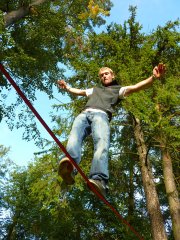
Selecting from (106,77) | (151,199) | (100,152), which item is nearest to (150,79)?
(106,77)

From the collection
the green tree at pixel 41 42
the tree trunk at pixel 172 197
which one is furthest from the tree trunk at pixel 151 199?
the green tree at pixel 41 42

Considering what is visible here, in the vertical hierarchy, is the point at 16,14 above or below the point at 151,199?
above

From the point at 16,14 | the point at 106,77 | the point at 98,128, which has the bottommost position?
the point at 98,128

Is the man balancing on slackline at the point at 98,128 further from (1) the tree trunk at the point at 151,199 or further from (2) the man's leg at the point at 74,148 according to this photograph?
(1) the tree trunk at the point at 151,199

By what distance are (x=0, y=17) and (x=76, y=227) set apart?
12.8 meters

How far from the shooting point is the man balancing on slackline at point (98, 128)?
3.29 metres

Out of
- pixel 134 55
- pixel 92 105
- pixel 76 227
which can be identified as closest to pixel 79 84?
pixel 134 55

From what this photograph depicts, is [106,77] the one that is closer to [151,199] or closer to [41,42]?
[151,199]

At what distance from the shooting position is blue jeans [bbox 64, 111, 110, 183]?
11.0ft

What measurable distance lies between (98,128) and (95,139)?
0.13m

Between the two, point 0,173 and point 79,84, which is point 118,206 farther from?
point 0,173

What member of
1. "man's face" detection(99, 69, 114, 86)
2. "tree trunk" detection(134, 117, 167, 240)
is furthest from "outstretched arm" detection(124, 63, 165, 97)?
"tree trunk" detection(134, 117, 167, 240)

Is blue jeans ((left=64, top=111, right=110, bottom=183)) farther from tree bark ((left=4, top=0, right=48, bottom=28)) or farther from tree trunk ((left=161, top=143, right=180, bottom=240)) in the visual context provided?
tree bark ((left=4, top=0, right=48, bottom=28))

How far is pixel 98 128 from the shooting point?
3.60m
